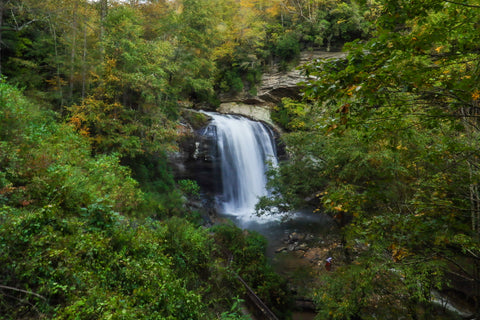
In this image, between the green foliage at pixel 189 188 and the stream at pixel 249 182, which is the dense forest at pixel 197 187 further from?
the stream at pixel 249 182

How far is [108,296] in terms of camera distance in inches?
120

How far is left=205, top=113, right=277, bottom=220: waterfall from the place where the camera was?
16.8 metres

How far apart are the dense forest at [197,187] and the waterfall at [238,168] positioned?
2.30 metres

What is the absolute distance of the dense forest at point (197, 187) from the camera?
243cm

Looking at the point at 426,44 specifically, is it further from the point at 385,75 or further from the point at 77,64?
the point at 77,64

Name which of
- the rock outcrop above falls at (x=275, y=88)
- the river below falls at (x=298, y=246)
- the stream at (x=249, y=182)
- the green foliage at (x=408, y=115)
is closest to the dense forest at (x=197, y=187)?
the green foliage at (x=408, y=115)

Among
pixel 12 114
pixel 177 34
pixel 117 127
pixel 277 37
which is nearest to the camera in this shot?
pixel 12 114

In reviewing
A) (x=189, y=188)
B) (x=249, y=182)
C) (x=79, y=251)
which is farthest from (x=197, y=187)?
(x=79, y=251)

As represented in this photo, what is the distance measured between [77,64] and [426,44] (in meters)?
12.9

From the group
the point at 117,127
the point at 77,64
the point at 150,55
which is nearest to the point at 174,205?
the point at 117,127

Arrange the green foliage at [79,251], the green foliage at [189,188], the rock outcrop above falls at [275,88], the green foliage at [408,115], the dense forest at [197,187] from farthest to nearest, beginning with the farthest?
the rock outcrop above falls at [275,88] → the green foliage at [189,188] → the green foliage at [79,251] → the dense forest at [197,187] → the green foliage at [408,115]

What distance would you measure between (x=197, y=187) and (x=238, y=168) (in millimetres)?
3260

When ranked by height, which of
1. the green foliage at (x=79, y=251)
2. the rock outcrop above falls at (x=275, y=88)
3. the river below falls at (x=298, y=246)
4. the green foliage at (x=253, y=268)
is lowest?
the river below falls at (x=298, y=246)

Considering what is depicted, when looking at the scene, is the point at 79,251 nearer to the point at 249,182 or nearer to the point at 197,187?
the point at 197,187
